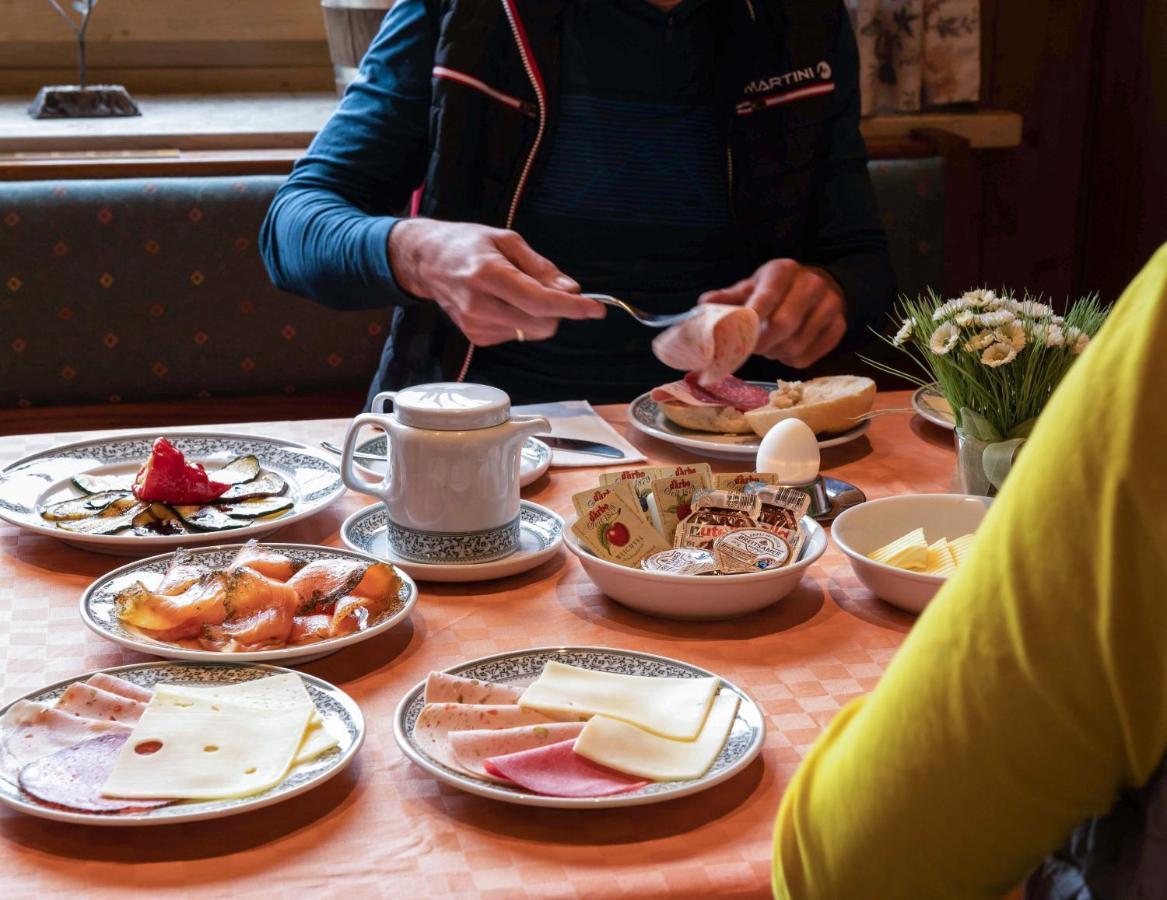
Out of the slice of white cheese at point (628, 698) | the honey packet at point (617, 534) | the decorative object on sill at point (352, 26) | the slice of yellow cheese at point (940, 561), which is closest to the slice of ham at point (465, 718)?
the slice of white cheese at point (628, 698)

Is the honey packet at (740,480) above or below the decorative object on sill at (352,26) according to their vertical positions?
below

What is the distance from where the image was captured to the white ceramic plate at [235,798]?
712 mm

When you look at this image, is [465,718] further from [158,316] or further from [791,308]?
[158,316]

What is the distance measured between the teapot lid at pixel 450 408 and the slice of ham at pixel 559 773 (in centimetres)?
39

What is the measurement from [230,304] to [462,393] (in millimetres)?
1364

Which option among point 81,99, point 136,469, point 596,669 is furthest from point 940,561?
point 81,99

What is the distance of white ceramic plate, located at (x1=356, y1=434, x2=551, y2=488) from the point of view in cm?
135

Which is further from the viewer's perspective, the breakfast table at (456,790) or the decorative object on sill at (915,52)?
the decorative object on sill at (915,52)

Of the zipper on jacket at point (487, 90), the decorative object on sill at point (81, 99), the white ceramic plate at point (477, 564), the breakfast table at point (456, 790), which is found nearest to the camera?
the breakfast table at point (456, 790)

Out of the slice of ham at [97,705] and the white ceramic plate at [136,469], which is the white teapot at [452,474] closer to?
the white ceramic plate at [136,469]

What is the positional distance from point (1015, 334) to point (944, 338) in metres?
0.07

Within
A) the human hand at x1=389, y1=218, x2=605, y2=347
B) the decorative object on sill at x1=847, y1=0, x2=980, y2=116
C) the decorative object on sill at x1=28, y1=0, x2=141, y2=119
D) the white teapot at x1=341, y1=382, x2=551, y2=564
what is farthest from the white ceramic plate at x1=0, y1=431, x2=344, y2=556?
the decorative object on sill at x1=847, y1=0, x2=980, y2=116

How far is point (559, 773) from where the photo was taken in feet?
2.53

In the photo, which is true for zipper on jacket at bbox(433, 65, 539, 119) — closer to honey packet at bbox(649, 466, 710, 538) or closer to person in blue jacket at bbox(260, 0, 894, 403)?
person in blue jacket at bbox(260, 0, 894, 403)
